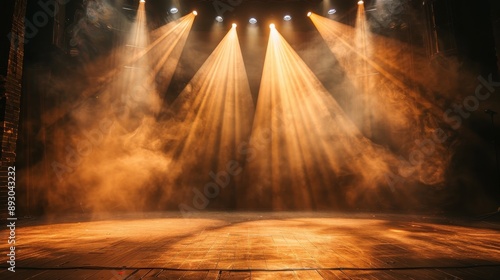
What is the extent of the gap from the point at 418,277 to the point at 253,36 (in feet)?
31.4

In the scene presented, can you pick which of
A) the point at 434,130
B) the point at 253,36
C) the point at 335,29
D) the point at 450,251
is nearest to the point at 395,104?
the point at 434,130

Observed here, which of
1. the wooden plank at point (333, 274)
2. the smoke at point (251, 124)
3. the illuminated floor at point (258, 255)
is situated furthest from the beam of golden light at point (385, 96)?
the wooden plank at point (333, 274)

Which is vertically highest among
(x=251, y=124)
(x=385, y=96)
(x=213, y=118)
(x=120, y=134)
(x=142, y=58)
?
(x=142, y=58)

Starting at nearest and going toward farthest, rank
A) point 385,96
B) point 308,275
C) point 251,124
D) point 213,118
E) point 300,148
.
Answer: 1. point 308,275
2. point 385,96
3. point 300,148
4. point 213,118
5. point 251,124

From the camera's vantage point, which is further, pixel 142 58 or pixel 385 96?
pixel 142 58

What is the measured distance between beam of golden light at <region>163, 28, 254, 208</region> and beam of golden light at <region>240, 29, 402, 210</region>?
2.10 ft

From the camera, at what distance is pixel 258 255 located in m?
2.95

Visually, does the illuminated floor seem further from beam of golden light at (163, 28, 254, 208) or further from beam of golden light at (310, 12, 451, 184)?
beam of golden light at (163, 28, 254, 208)

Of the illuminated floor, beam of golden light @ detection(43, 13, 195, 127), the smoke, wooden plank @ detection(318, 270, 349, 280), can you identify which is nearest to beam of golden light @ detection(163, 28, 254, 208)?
the smoke

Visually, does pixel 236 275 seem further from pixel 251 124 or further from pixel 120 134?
pixel 251 124

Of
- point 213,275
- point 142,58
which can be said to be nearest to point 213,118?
point 142,58

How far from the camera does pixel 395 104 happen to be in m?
8.70

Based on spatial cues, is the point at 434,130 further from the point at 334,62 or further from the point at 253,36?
the point at 253,36

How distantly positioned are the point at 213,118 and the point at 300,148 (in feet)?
10.9
